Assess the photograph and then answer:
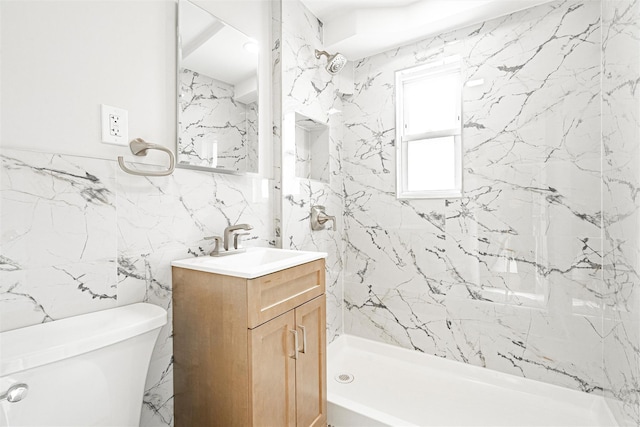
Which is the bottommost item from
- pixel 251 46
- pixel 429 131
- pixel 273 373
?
pixel 273 373

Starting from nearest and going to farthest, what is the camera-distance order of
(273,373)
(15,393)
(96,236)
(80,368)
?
(15,393), (80,368), (96,236), (273,373)

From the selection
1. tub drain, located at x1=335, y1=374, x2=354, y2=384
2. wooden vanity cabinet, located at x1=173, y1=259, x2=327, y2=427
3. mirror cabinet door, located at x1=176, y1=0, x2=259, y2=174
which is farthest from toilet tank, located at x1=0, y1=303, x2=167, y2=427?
tub drain, located at x1=335, y1=374, x2=354, y2=384

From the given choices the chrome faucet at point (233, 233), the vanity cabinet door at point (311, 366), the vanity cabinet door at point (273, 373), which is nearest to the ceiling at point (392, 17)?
the chrome faucet at point (233, 233)

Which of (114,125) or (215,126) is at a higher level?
(215,126)

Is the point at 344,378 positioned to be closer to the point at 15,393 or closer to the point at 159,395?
the point at 159,395

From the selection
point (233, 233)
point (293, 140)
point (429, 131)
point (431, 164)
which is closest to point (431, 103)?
point (429, 131)

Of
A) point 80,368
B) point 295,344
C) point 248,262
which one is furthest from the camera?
point 248,262

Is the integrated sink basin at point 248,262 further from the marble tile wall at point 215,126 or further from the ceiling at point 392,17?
the ceiling at point 392,17

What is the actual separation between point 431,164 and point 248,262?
1529 mm

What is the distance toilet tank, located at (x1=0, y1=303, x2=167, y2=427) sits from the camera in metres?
0.73

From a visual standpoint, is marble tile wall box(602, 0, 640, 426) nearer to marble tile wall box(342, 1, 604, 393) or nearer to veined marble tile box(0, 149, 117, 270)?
marble tile wall box(342, 1, 604, 393)

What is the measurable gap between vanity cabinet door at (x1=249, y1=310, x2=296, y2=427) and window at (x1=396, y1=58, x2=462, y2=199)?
1419 millimetres

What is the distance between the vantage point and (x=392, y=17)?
2.04 meters

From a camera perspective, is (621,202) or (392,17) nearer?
(621,202)
